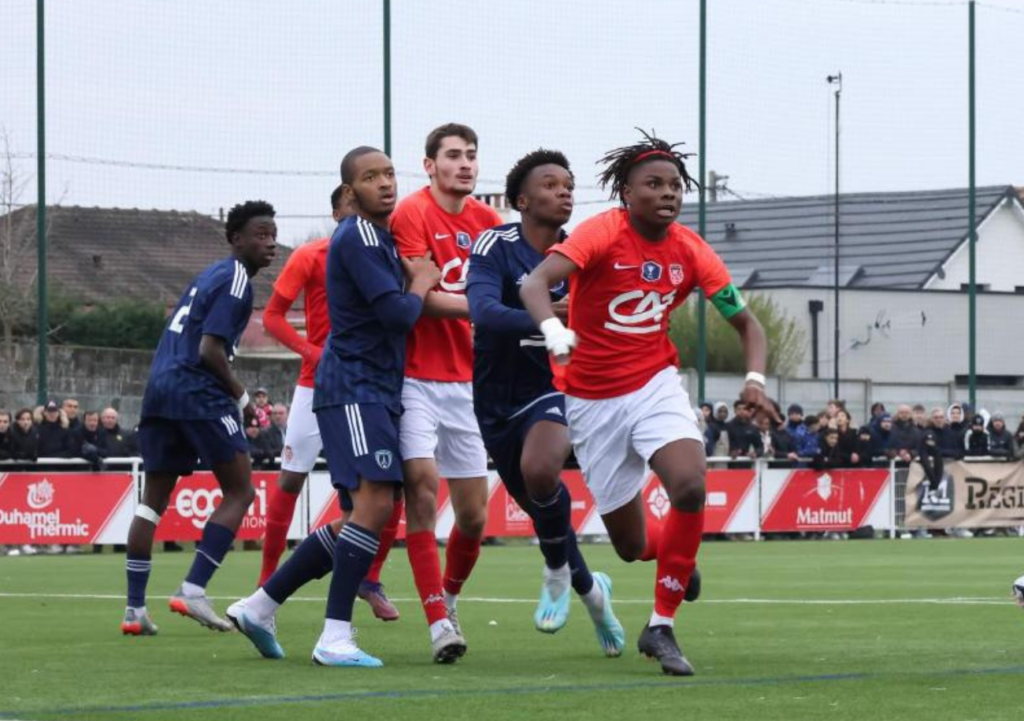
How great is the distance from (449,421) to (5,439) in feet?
43.8

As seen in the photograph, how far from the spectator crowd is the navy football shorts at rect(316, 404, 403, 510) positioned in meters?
17.5

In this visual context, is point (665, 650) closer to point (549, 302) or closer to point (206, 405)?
point (549, 302)

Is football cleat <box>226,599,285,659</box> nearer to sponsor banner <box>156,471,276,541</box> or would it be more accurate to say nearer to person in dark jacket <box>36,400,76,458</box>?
sponsor banner <box>156,471,276,541</box>

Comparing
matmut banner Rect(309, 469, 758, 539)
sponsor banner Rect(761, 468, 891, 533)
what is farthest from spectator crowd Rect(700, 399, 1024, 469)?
matmut banner Rect(309, 469, 758, 539)

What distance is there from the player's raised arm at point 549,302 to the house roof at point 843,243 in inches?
1891

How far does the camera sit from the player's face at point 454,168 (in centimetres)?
996

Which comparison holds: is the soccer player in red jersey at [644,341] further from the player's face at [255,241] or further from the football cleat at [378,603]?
the football cleat at [378,603]

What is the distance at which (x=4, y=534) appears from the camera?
72.4 feet

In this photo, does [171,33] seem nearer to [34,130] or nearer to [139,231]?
[34,130]

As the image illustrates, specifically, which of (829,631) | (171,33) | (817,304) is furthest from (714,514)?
(817,304)

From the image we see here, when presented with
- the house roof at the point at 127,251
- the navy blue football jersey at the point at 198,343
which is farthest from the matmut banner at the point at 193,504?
the navy blue football jersey at the point at 198,343

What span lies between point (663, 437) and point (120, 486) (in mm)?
14891

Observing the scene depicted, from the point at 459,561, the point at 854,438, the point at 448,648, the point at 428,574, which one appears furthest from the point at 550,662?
the point at 854,438

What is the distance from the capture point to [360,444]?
856cm
